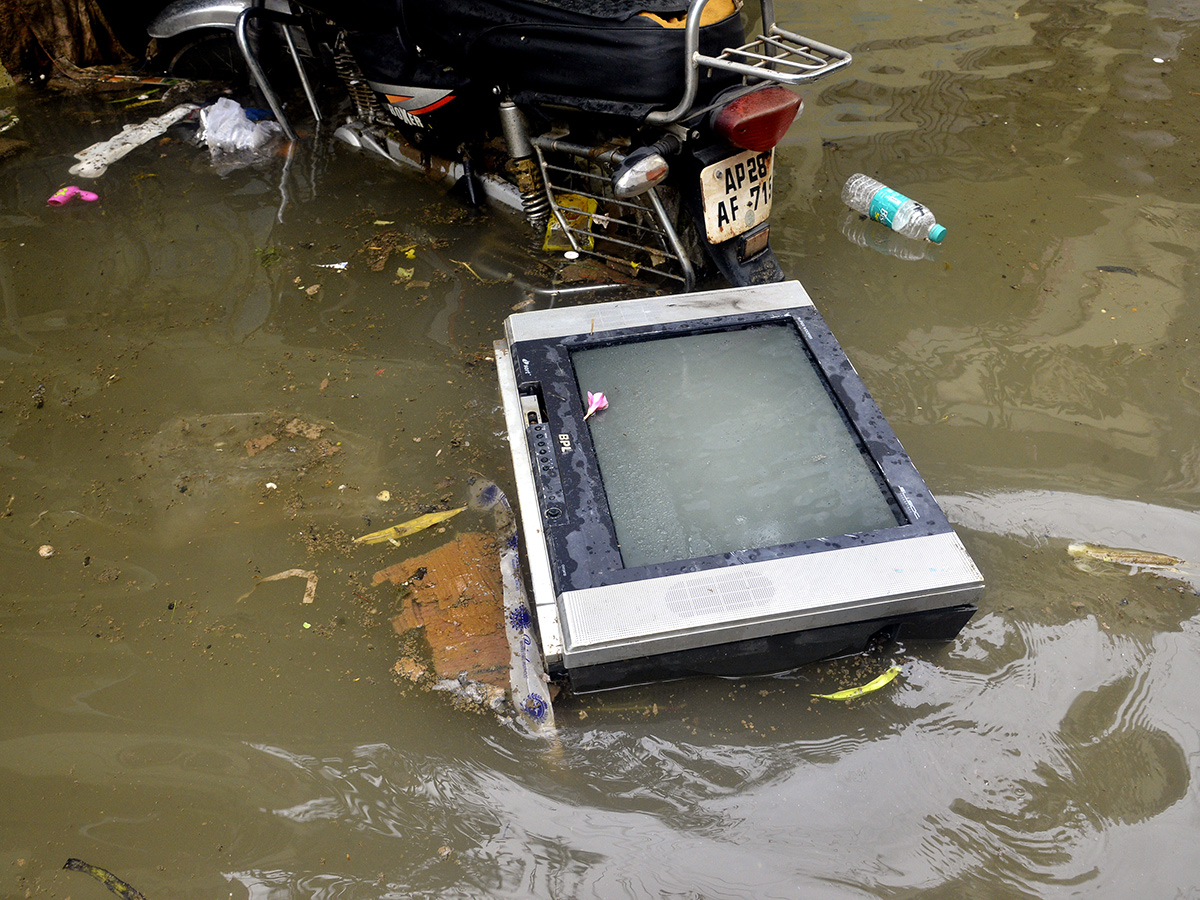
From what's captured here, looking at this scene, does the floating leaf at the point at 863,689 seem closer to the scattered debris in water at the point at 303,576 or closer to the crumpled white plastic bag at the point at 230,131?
the scattered debris in water at the point at 303,576

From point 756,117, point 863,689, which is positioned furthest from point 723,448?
point 756,117

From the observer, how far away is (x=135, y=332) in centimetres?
291

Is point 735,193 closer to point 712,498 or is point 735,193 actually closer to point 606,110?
point 606,110

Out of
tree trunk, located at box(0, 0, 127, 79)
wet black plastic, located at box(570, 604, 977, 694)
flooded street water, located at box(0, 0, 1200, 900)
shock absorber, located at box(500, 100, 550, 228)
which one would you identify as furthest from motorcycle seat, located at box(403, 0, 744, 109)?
tree trunk, located at box(0, 0, 127, 79)

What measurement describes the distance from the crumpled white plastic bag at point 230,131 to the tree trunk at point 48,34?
1.46 meters

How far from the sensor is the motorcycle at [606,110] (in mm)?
2354

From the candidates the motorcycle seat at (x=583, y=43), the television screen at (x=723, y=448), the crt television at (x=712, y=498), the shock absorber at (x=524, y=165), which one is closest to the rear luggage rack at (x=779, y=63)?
the motorcycle seat at (x=583, y=43)

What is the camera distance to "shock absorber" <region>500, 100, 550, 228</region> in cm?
283

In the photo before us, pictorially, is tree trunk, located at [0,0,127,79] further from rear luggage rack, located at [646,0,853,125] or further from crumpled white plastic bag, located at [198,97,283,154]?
rear luggage rack, located at [646,0,853,125]

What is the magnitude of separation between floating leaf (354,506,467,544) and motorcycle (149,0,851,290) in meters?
1.12

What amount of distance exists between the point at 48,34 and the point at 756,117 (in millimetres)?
4708

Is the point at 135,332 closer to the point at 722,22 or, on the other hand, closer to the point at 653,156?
the point at 653,156

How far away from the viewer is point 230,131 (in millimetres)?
3912

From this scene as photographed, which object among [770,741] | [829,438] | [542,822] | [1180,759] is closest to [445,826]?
[542,822]
